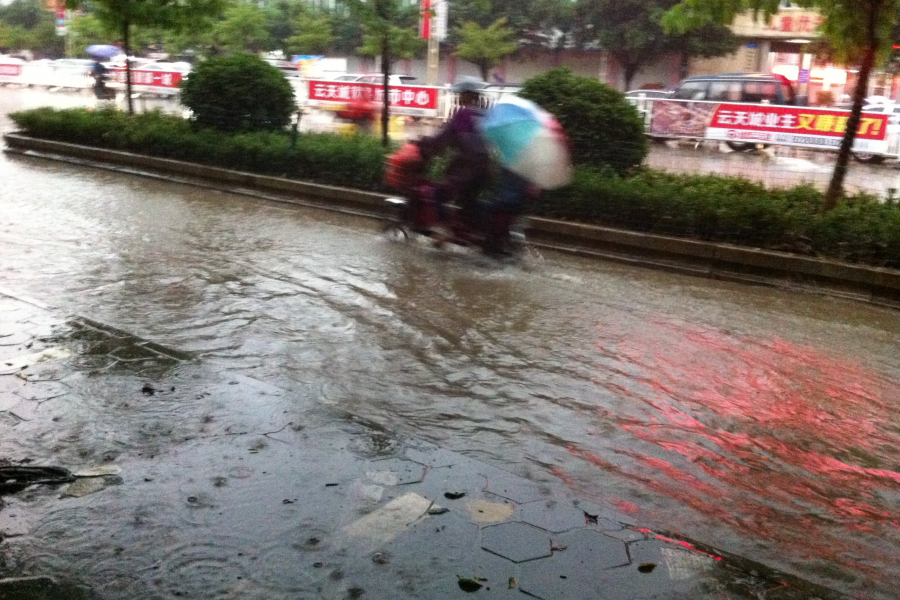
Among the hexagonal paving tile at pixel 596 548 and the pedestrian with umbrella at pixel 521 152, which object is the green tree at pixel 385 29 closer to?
the pedestrian with umbrella at pixel 521 152

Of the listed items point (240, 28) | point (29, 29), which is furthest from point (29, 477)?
point (29, 29)

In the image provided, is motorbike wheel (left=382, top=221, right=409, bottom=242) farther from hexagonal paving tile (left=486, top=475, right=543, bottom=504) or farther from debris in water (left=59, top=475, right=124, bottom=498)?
debris in water (left=59, top=475, right=124, bottom=498)

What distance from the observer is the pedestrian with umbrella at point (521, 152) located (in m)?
8.55

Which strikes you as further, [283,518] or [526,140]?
[526,140]

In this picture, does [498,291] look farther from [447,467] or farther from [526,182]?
[447,467]

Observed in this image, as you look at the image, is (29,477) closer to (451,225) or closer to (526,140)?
(526,140)

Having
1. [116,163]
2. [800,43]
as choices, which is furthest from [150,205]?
[800,43]

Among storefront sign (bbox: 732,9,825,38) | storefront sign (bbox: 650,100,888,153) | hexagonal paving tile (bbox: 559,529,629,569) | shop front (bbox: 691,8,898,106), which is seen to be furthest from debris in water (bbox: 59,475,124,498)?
storefront sign (bbox: 732,9,825,38)

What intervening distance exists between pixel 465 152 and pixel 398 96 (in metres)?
16.2

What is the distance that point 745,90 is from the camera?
73.6 feet

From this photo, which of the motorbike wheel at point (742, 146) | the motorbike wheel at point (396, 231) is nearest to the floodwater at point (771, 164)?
the motorbike wheel at point (742, 146)

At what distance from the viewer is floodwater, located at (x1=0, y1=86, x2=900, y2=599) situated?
4504 mm

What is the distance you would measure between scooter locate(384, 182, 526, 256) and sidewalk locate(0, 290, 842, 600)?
411 cm

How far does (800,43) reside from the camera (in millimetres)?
41469
